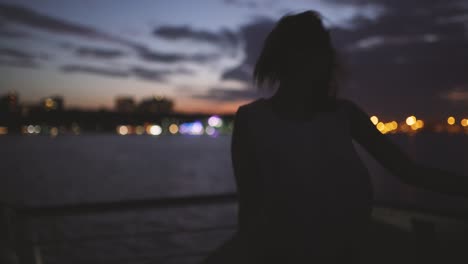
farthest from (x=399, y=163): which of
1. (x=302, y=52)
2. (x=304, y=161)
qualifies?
(x=302, y=52)

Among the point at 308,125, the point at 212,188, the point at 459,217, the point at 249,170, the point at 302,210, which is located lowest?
the point at 212,188

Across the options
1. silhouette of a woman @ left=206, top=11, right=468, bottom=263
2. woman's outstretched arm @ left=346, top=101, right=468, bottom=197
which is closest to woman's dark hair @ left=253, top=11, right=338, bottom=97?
silhouette of a woman @ left=206, top=11, right=468, bottom=263

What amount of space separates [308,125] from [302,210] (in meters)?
0.22

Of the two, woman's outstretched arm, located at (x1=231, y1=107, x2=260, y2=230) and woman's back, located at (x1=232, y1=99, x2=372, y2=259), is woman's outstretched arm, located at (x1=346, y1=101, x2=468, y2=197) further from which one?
woman's outstretched arm, located at (x1=231, y1=107, x2=260, y2=230)

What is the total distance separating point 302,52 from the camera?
989 mm

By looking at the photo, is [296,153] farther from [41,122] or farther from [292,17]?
[41,122]

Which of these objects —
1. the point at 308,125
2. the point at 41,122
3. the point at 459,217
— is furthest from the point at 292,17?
the point at 41,122

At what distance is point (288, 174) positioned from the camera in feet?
3.00

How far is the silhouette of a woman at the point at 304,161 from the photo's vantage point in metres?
0.90

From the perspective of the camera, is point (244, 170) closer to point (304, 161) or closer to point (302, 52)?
point (304, 161)

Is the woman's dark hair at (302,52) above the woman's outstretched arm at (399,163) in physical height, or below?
above

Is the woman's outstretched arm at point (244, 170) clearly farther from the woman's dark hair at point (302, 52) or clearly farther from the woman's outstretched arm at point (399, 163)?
the woman's outstretched arm at point (399, 163)

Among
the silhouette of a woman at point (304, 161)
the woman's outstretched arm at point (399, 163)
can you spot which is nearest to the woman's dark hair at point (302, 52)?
the silhouette of a woman at point (304, 161)

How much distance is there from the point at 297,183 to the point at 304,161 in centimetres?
6
